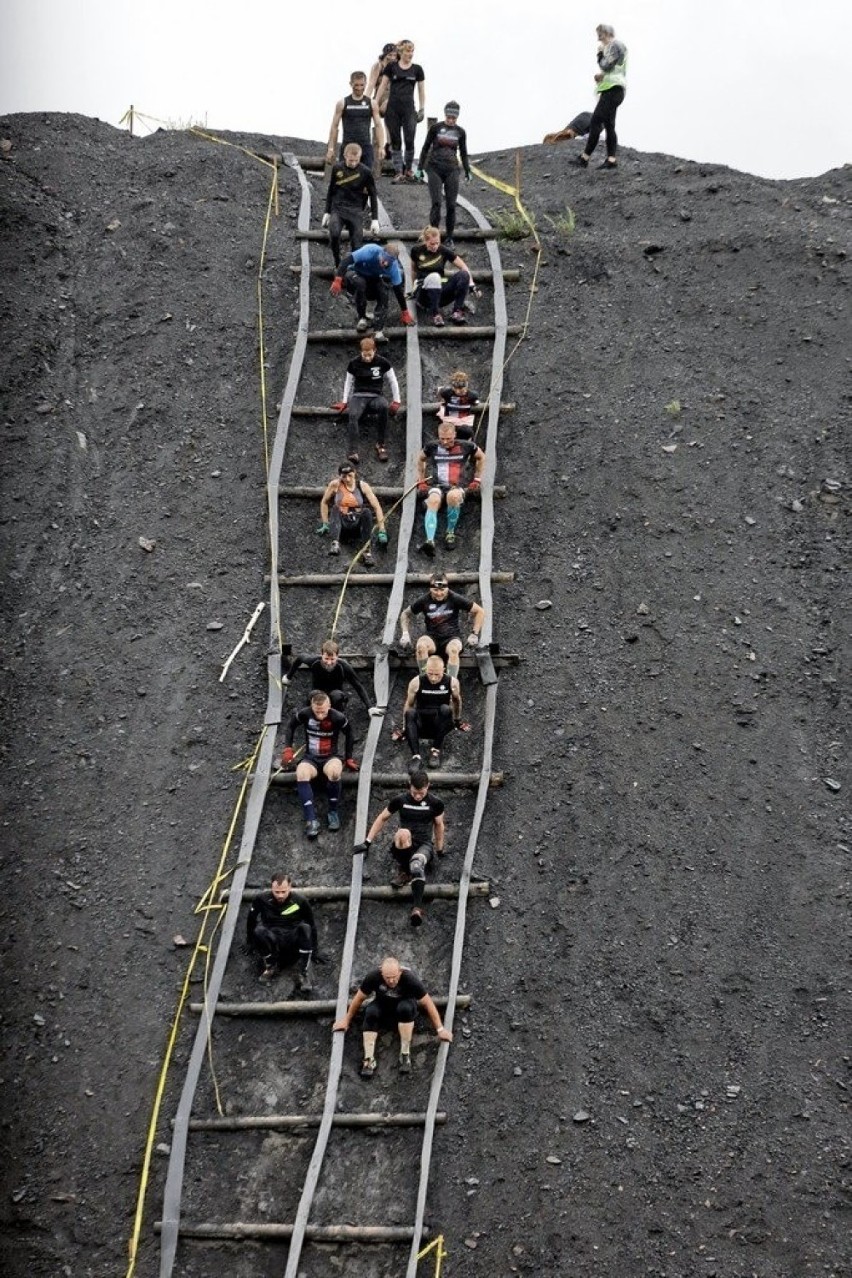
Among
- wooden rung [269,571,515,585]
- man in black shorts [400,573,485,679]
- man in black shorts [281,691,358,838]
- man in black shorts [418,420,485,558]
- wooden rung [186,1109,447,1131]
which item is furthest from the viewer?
man in black shorts [418,420,485,558]

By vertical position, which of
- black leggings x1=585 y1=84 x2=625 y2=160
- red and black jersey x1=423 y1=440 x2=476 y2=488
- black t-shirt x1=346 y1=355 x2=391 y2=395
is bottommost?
red and black jersey x1=423 y1=440 x2=476 y2=488

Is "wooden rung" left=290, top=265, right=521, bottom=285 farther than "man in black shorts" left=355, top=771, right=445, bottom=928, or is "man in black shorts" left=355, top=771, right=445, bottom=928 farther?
"wooden rung" left=290, top=265, right=521, bottom=285

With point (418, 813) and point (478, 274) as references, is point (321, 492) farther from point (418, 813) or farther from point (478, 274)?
point (418, 813)

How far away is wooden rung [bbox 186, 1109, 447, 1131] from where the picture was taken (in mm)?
12109

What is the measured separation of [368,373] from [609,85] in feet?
26.3

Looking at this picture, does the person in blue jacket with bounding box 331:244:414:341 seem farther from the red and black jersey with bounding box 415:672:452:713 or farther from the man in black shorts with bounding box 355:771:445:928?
the man in black shorts with bounding box 355:771:445:928

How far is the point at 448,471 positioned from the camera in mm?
16984

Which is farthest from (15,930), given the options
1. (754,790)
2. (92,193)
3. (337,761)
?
(92,193)

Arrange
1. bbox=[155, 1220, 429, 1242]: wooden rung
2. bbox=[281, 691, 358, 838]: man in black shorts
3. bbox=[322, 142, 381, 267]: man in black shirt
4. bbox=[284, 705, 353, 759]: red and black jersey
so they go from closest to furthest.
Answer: bbox=[155, 1220, 429, 1242]: wooden rung → bbox=[281, 691, 358, 838]: man in black shorts → bbox=[284, 705, 353, 759]: red and black jersey → bbox=[322, 142, 381, 267]: man in black shirt

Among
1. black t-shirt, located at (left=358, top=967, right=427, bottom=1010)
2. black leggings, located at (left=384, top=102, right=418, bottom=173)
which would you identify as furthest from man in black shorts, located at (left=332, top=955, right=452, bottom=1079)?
black leggings, located at (left=384, top=102, right=418, bottom=173)

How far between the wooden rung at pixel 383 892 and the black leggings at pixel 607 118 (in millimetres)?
13980

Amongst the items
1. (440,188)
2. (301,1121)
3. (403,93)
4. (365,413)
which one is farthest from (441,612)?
(403,93)

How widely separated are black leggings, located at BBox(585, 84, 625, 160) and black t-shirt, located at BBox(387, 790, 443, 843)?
13.5 meters

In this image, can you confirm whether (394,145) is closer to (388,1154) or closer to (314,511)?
(314,511)
